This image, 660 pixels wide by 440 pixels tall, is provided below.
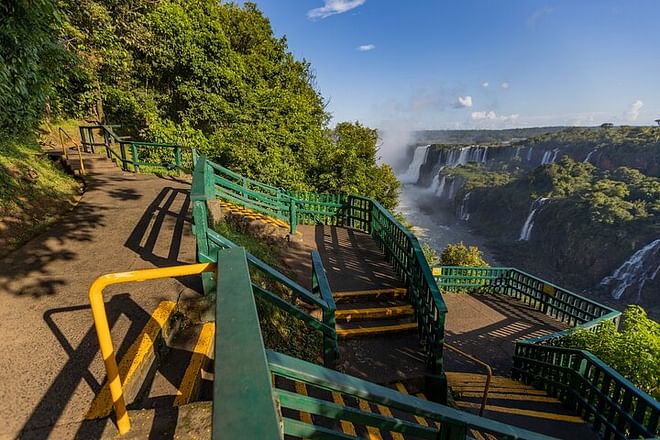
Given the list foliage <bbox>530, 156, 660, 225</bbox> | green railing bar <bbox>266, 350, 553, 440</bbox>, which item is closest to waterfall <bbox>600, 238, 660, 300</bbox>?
foliage <bbox>530, 156, 660, 225</bbox>

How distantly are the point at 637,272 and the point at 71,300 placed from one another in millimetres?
42016

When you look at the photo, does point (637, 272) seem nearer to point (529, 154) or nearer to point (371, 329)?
point (371, 329)

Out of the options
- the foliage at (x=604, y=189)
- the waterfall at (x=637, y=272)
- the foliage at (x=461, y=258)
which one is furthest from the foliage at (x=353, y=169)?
the foliage at (x=604, y=189)

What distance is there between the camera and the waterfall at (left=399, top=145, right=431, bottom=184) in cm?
9262

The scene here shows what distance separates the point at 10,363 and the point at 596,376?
7437mm

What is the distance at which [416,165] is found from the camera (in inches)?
3743

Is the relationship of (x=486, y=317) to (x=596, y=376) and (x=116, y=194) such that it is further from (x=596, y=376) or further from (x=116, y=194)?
(x=116, y=194)

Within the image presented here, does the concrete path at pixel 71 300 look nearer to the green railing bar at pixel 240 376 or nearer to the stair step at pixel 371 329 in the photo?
the green railing bar at pixel 240 376

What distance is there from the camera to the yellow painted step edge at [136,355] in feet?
7.50

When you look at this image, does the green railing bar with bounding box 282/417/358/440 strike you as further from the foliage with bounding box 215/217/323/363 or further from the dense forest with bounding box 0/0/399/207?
the dense forest with bounding box 0/0/399/207

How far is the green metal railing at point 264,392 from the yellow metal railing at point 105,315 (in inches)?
15.6

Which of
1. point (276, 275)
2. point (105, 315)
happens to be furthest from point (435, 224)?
point (105, 315)

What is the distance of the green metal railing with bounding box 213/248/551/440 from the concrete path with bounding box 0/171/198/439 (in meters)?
1.62

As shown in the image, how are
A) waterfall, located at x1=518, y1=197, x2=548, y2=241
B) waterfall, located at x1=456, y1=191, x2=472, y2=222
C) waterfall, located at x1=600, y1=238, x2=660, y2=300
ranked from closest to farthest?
1. waterfall, located at x1=600, y1=238, x2=660, y2=300
2. waterfall, located at x1=518, y1=197, x2=548, y2=241
3. waterfall, located at x1=456, y1=191, x2=472, y2=222
